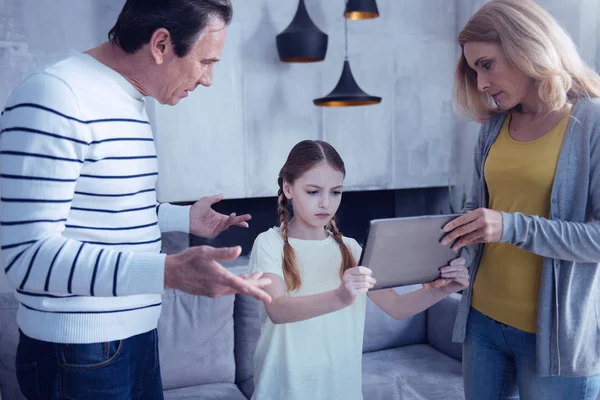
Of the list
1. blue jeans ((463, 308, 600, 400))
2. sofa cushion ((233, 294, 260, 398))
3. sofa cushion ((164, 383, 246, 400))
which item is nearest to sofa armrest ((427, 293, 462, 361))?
sofa cushion ((233, 294, 260, 398))

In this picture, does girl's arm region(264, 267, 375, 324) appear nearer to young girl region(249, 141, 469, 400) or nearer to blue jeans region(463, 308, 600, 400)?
young girl region(249, 141, 469, 400)

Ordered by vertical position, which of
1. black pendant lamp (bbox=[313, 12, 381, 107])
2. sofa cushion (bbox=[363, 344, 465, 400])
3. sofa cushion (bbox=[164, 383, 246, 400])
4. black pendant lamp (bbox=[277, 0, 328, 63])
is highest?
black pendant lamp (bbox=[277, 0, 328, 63])

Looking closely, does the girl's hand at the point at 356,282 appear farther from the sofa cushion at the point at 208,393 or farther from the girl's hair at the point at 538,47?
the sofa cushion at the point at 208,393

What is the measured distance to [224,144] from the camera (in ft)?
11.0

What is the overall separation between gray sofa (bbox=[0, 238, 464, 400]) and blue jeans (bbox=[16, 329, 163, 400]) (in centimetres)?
123

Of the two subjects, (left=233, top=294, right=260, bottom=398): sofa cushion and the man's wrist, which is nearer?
the man's wrist

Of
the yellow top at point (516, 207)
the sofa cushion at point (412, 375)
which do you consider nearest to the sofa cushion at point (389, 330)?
the sofa cushion at point (412, 375)

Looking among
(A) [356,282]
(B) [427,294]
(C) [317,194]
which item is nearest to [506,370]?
(B) [427,294]

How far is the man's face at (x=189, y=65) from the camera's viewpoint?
1.10 m

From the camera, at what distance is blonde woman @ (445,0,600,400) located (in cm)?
129

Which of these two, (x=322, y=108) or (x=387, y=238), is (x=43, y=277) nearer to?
(x=387, y=238)

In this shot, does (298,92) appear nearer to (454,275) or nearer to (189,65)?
(454,275)

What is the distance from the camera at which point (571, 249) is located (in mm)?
1264

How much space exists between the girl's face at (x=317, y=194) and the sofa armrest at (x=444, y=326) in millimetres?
1361
